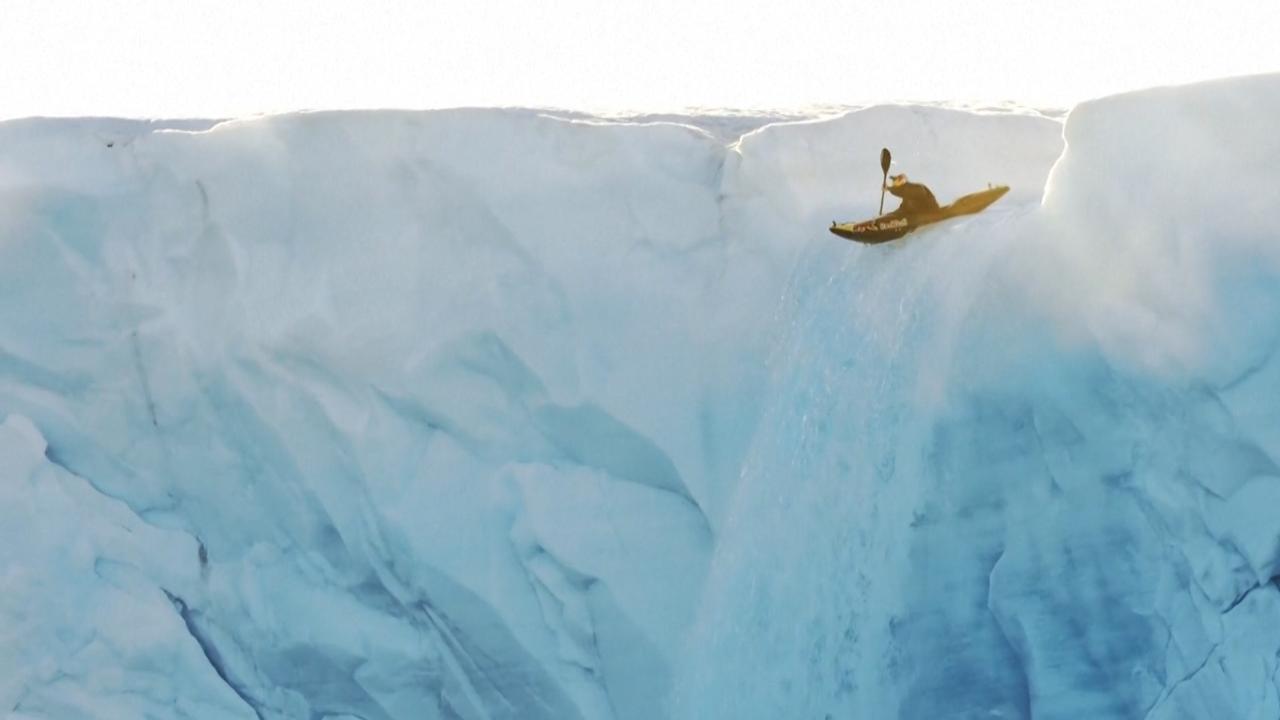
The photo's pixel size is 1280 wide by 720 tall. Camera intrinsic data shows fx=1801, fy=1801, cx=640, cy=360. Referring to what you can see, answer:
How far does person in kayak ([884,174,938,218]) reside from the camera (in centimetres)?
834

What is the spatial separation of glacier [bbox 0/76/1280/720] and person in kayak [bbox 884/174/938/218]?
206 mm

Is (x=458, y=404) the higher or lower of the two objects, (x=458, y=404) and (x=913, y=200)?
the lower

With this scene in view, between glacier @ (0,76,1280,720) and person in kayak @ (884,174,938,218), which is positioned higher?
person in kayak @ (884,174,938,218)

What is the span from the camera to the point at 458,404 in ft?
29.4

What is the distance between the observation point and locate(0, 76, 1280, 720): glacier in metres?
8.50

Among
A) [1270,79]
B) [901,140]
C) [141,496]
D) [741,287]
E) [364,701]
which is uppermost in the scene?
[1270,79]

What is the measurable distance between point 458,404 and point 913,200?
2448 millimetres

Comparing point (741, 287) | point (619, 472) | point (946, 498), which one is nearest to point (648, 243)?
point (741, 287)

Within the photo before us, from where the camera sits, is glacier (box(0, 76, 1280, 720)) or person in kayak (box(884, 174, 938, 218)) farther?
glacier (box(0, 76, 1280, 720))

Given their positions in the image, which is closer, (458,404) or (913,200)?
(913,200)

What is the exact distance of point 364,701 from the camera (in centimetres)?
901

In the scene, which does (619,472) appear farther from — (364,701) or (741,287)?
(364,701)

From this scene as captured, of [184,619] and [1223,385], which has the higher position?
[1223,385]

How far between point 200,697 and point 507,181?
301cm
